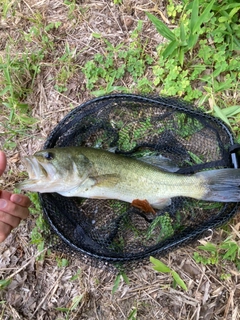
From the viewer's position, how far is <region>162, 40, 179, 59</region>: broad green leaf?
3.30 m

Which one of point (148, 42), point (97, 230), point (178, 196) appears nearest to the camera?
point (178, 196)

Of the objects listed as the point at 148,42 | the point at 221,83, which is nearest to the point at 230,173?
the point at 221,83

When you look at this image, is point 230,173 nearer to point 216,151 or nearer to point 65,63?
point 216,151

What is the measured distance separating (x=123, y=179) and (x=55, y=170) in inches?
21.5

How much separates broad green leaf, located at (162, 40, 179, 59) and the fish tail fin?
3.88 feet

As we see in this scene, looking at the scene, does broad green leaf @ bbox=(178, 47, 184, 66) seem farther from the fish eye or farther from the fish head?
the fish eye

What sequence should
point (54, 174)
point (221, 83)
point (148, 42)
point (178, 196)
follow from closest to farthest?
point (54, 174)
point (178, 196)
point (221, 83)
point (148, 42)

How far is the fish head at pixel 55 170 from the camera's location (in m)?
2.66

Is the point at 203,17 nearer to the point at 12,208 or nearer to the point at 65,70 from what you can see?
the point at 65,70

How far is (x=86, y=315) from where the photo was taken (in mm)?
3326

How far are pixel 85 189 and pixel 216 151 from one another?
3.83ft

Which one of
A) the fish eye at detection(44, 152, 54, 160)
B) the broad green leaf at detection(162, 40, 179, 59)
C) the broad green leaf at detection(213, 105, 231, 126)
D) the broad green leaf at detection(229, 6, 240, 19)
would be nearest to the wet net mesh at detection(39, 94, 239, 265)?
the broad green leaf at detection(213, 105, 231, 126)

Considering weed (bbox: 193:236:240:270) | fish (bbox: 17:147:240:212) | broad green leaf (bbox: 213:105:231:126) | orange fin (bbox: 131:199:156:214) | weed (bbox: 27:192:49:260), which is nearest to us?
fish (bbox: 17:147:240:212)

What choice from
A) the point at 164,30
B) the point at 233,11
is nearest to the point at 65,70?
the point at 164,30
